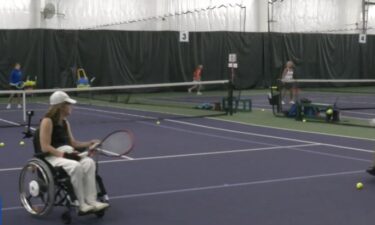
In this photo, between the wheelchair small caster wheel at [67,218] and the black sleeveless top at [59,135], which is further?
the black sleeveless top at [59,135]

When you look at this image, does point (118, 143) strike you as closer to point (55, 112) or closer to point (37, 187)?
point (55, 112)

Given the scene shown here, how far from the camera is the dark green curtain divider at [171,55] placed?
1027 inches

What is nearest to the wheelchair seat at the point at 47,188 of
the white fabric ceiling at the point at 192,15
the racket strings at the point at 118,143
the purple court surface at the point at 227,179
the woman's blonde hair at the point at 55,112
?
the purple court surface at the point at 227,179

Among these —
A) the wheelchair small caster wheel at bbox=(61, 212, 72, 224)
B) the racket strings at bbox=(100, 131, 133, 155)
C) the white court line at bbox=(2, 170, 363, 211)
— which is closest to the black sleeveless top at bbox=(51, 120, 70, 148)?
the racket strings at bbox=(100, 131, 133, 155)

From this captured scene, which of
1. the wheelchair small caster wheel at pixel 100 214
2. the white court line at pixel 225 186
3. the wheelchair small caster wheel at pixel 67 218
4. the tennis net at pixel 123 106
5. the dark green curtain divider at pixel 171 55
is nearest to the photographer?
the wheelchair small caster wheel at pixel 67 218

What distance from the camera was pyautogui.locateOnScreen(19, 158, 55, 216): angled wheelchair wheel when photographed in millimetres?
5902

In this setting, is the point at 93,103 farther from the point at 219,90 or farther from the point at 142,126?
the point at 219,90

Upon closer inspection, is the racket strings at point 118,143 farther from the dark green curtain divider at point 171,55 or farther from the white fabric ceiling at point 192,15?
the white fabric ceiling at point 192,15

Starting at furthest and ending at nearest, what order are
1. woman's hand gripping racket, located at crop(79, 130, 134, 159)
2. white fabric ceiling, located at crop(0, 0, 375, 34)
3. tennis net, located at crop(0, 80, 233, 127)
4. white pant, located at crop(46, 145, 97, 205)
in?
white fabric ceiling, located at crop(0, 0, 375, 34), tennis net, located at crop(0, 80, 233, 127), woman's hand gripping racket, located at crop(79, 130, 134, 159), white pant, located at crop(46, 145, 97, 205)

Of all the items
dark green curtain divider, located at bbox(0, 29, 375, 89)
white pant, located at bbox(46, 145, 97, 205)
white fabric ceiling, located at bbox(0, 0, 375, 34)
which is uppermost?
white fabric ceiling, located at bbox(0, 0, 375, 34)

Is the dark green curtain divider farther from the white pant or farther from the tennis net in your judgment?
the white pant

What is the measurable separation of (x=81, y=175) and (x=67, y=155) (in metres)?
0.31

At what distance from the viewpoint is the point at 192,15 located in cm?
2969

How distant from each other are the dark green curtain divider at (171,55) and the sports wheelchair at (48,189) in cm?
1986
